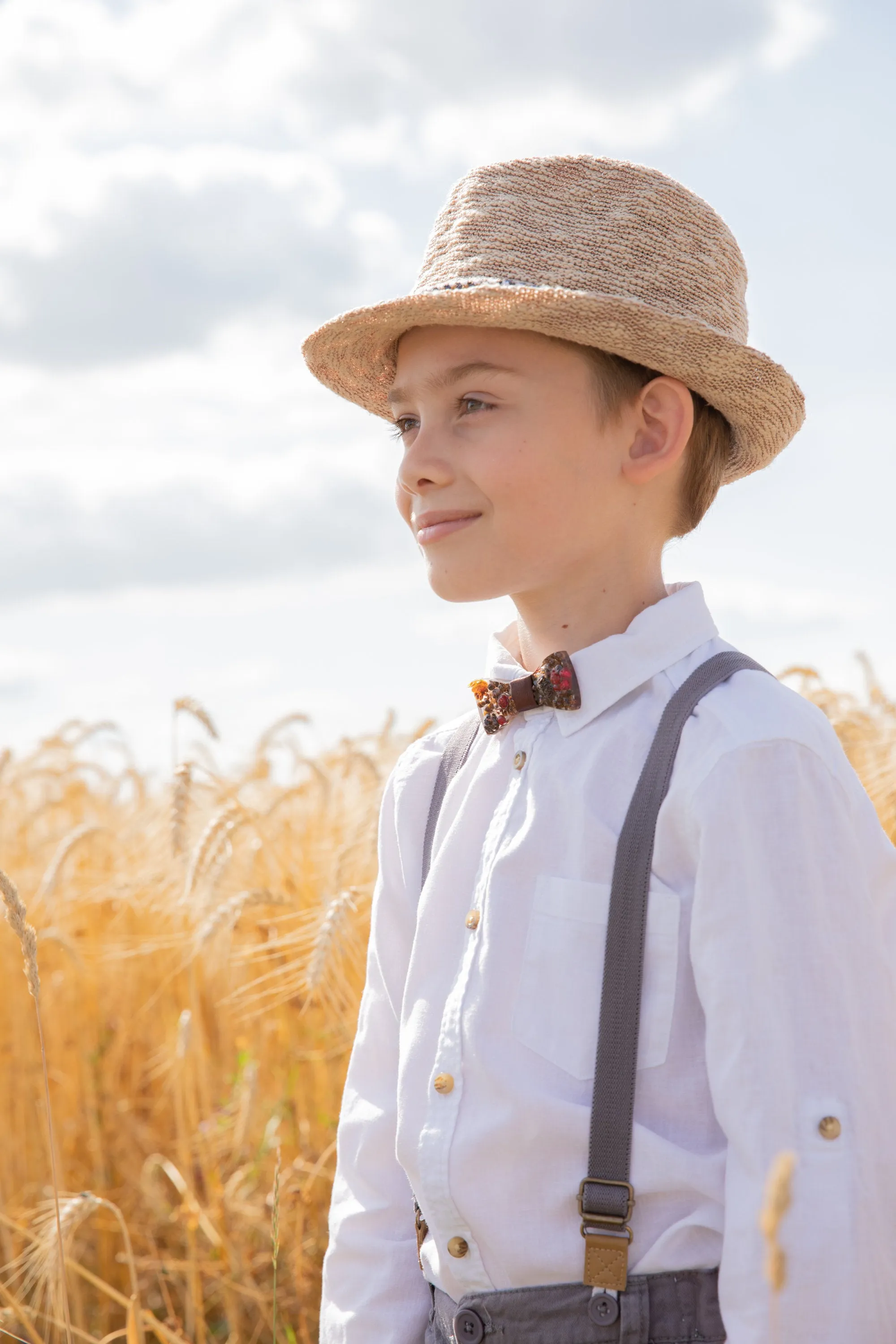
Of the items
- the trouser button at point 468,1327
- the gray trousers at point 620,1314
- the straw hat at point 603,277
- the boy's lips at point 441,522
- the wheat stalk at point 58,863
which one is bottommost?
the trouser button at point 468,1327

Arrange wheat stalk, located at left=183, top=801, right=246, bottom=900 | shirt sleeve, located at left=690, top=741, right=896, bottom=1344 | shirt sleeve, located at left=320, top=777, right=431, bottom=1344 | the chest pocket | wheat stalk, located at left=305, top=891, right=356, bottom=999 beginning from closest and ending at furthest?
1. shirt sleeve, located at left=690, top=741, right=896, bottom=1344
2. the chest pocket
3. shirt sleeve, located at left=320, top=777, right=431, bottom=1344
4. wheat stalk, located at left=305, top=891, right=356, bottom=999
5. wheat stalk, located at left=183, top=801, right=246, bottom=900

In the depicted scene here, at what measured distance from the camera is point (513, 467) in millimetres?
1151

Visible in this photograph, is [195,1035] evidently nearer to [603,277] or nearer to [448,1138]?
[448,1138]

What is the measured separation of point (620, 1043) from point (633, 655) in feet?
1.23

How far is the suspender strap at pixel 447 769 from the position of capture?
1.33 meters

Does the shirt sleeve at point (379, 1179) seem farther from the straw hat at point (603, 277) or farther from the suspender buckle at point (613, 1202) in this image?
the straw hat at point (603, 277)

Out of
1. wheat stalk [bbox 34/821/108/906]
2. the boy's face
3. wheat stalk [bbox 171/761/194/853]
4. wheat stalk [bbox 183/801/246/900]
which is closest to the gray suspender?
the boy's face

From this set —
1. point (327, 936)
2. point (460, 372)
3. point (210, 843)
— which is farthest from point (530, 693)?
point (210, 843)

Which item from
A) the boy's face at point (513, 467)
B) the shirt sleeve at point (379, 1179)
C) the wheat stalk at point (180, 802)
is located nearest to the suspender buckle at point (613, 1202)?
the shirt sleeve at point (379, 1179)

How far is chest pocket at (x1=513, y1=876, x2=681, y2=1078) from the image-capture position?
40.5 inches

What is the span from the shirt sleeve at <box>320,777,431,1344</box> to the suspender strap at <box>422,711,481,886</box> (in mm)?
59

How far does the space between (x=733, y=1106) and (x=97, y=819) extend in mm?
3277

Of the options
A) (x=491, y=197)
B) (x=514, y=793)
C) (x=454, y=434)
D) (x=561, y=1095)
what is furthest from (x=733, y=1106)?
(x=491, y=197)

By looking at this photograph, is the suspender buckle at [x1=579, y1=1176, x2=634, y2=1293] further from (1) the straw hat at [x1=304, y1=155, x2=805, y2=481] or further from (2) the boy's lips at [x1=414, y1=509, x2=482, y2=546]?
(1) the straw hat at [x1=304, y1=155, x2=805, y2=481]
